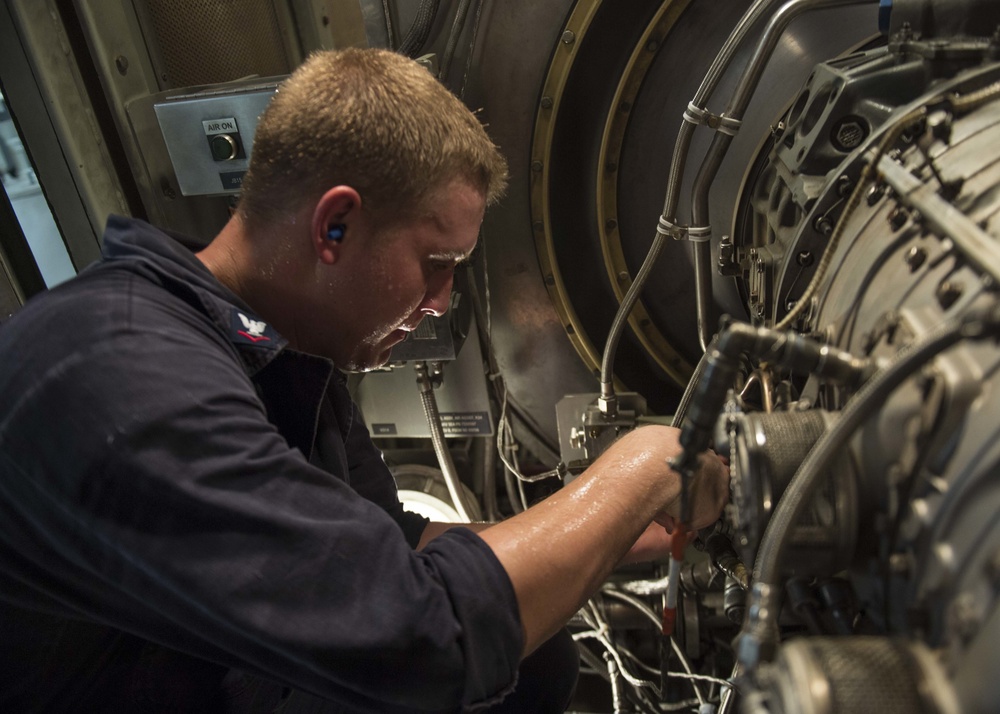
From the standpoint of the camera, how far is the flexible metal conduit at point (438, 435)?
1.79 m

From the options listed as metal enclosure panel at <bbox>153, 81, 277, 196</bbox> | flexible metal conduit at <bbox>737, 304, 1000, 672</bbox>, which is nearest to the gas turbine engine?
flexible metal conduit at <bbox>737, 304, 1000, 672</bbox>

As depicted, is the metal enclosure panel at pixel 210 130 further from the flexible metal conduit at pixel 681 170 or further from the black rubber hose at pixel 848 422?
the black rubber hose at pixel 848 422

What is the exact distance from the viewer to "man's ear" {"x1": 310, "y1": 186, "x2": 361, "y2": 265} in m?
0.96

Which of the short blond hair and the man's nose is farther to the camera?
the man's nose

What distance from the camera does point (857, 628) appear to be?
818 mm

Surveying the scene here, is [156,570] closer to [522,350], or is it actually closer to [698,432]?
[698,432]

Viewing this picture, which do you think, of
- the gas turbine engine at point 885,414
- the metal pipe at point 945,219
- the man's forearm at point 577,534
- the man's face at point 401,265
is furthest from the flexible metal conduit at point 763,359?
the man's face at point 401,265

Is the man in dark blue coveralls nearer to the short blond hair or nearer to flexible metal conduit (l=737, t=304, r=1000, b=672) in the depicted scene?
the short blond hair

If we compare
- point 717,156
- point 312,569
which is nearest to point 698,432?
point 312,569

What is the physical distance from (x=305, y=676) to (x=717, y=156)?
1.08m

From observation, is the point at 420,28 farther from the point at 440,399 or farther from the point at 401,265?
the point at 440,399

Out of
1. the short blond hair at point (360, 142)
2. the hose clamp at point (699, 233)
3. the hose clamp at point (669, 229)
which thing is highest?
the short blond hair at point (360, 142)

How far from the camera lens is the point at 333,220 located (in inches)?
38.4

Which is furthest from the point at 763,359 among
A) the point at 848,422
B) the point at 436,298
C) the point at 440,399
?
the point at 440,399
